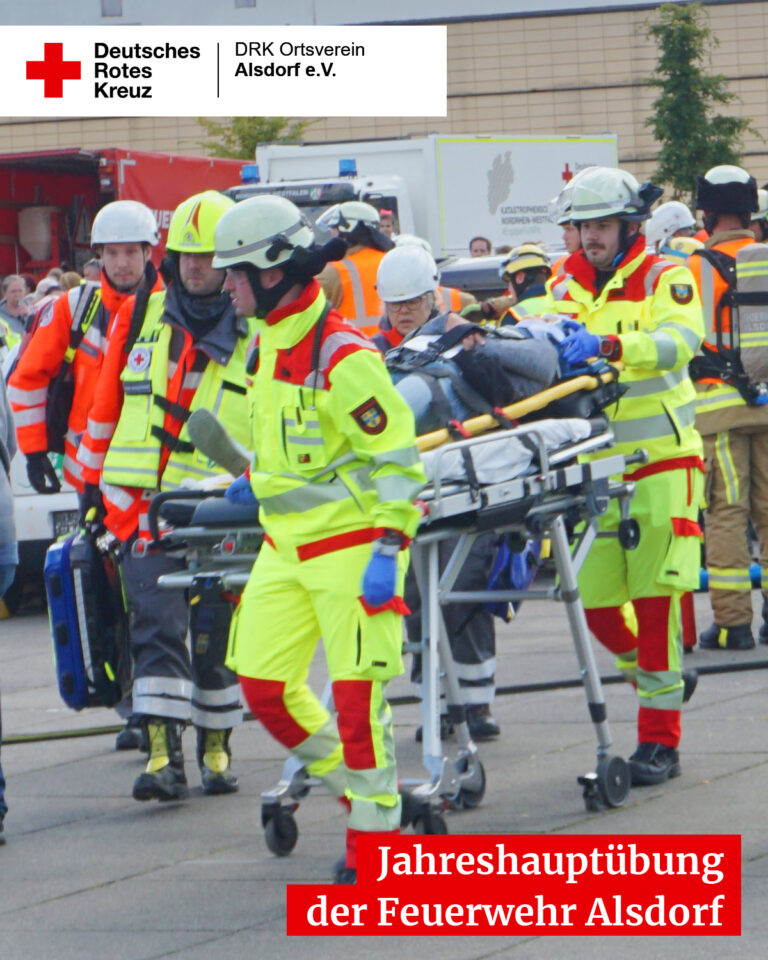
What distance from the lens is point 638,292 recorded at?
6.81 m

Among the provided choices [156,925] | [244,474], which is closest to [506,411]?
[244,474]

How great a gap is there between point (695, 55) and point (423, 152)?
13.2 metres

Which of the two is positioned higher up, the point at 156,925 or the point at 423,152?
the point at 423,152

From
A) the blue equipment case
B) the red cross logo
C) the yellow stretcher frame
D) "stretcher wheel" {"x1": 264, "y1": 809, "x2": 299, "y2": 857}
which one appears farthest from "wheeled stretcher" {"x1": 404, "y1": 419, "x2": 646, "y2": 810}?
the red cross logo

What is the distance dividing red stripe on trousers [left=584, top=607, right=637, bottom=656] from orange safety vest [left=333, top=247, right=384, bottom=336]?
3.25 meters

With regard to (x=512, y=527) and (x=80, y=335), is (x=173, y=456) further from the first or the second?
(x=512, y=527)

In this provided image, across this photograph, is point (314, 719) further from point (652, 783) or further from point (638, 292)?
point (638, 292)

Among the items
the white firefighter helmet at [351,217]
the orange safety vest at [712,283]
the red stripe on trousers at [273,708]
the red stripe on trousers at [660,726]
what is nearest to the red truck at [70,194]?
the white firefighter helmet at [351,217]

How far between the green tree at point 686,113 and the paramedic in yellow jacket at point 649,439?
2491 centimetres

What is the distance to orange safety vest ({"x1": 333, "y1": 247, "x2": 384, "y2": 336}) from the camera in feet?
32.4

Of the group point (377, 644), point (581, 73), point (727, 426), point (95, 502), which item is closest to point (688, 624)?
point (727, 426)

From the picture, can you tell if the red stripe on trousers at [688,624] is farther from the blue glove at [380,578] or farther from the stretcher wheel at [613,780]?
the blue glove at [380,578]

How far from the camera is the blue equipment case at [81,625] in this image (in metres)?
7.25

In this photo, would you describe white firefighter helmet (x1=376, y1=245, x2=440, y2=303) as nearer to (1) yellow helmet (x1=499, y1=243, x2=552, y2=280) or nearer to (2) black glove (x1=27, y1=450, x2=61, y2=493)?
(2) black glove (x1=27, y1=450, x2=61, y2=493)
